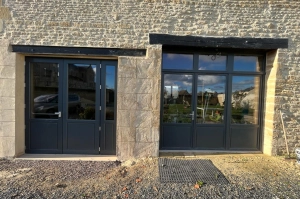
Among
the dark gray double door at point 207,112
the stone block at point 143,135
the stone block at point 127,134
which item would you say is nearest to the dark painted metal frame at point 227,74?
the dark gray double door at point 207,112

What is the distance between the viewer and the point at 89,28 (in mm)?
4820

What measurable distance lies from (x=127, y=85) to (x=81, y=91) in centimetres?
132

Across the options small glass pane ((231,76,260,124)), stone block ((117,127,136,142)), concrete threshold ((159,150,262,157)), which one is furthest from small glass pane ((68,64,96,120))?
small glass pane ((231,76,260,124))

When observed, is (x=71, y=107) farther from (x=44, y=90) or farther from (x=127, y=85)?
(x=127, y=85)

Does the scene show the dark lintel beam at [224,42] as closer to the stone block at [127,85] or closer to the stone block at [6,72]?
the stone block at [127,85]

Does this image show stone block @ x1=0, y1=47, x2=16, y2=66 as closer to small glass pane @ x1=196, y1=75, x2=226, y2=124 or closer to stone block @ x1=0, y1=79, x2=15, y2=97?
stone block @ x1=0, y1=79, x2=15, y2=97

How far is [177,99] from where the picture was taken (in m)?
5.58

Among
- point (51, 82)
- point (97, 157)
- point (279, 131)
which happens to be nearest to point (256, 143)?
point (279, 131)

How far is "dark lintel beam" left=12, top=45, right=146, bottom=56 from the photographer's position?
479 centimetres

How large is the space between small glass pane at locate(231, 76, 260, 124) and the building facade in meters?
0.03

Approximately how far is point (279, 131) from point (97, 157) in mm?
4910

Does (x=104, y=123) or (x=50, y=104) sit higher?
(x=50, y=104)

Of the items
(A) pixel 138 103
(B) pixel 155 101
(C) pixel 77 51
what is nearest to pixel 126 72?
(A) pixel 138 103

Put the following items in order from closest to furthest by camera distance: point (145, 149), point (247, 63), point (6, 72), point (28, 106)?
1. point (6, 72)
2. point (145, 149)
3. point (28, 106)
4. point (247, 63)
